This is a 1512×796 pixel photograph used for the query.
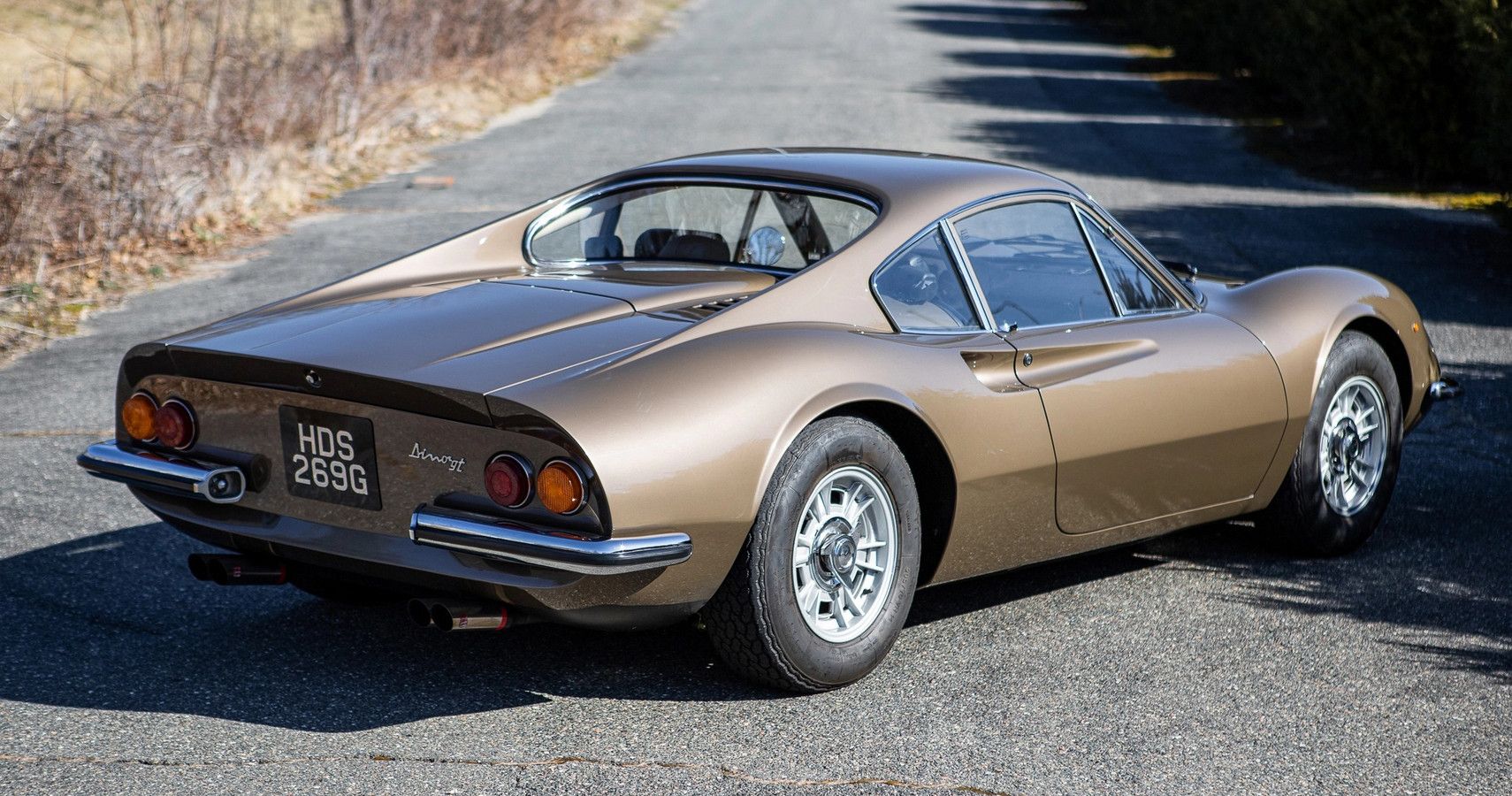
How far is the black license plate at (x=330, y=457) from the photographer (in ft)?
12.0

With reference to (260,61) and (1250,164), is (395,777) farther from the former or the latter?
(1250,164)

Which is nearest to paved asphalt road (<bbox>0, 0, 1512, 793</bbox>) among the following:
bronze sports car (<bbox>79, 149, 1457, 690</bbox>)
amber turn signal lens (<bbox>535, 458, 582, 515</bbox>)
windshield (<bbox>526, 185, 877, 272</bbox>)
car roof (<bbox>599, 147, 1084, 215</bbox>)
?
bronze sports car (<bbox>79, 149, 1457, 690</bbox>)

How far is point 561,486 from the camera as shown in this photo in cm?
345

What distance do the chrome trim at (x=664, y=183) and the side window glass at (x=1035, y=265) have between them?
12.8 inches

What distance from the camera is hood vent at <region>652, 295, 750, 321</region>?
4.02m

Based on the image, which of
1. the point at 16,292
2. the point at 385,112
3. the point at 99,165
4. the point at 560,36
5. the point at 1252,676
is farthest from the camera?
the point at 560,36

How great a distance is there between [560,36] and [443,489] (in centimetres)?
2031

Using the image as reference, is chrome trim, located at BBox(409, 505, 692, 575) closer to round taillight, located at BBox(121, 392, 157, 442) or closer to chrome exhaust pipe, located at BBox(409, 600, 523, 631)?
chrome exhaust pipe, located at BBox(409, 600, 523, 631)

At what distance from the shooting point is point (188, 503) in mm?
4047

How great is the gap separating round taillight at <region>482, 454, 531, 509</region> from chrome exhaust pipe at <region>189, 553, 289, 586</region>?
780 mm

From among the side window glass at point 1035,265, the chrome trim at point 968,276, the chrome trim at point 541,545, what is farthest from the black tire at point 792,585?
the side window glass at point 1035,265

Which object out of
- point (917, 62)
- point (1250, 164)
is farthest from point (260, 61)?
point (917, 62)

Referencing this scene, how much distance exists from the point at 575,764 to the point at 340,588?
115 cm

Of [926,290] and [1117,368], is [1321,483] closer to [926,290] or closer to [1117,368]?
[1117,368]
